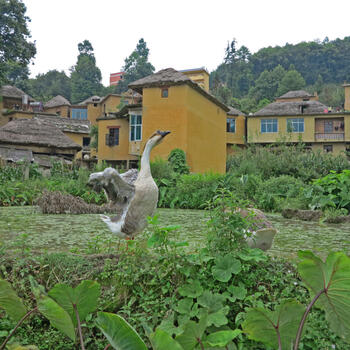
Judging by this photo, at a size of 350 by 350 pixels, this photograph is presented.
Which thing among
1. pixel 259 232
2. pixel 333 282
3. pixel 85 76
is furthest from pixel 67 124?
pixel 333 282

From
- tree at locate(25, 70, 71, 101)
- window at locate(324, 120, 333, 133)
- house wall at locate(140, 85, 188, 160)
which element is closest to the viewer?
house wall at locate(140, 85, 188, 160)

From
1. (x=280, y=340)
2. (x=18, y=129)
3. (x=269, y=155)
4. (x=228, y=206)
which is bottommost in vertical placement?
(x=280, y=340)

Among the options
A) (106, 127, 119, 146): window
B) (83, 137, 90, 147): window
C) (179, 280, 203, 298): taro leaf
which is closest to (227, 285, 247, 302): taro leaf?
(179, 280, 203, 298): taro leaf

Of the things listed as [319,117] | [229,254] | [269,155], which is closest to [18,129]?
[269,155]

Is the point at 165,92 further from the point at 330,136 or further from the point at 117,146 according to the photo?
the point at 330,136

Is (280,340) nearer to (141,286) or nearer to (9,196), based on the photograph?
(141,286)

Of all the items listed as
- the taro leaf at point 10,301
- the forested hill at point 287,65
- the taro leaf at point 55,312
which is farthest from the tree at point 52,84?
the taro leaf at point 55,312

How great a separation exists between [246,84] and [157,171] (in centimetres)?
4777

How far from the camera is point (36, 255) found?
2.93m

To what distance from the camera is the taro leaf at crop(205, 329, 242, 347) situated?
1.70m

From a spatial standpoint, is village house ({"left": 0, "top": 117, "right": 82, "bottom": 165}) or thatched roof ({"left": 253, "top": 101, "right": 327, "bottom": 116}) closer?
village house ({"left": 0, "top": 117, "right": 82, "bottom": 165})

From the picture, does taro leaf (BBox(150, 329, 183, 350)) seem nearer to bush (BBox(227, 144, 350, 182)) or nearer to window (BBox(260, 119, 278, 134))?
bush (BBox(227, 144, 350, 182))

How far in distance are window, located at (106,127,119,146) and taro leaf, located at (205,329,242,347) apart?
2080cm

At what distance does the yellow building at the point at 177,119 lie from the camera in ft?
54.9
